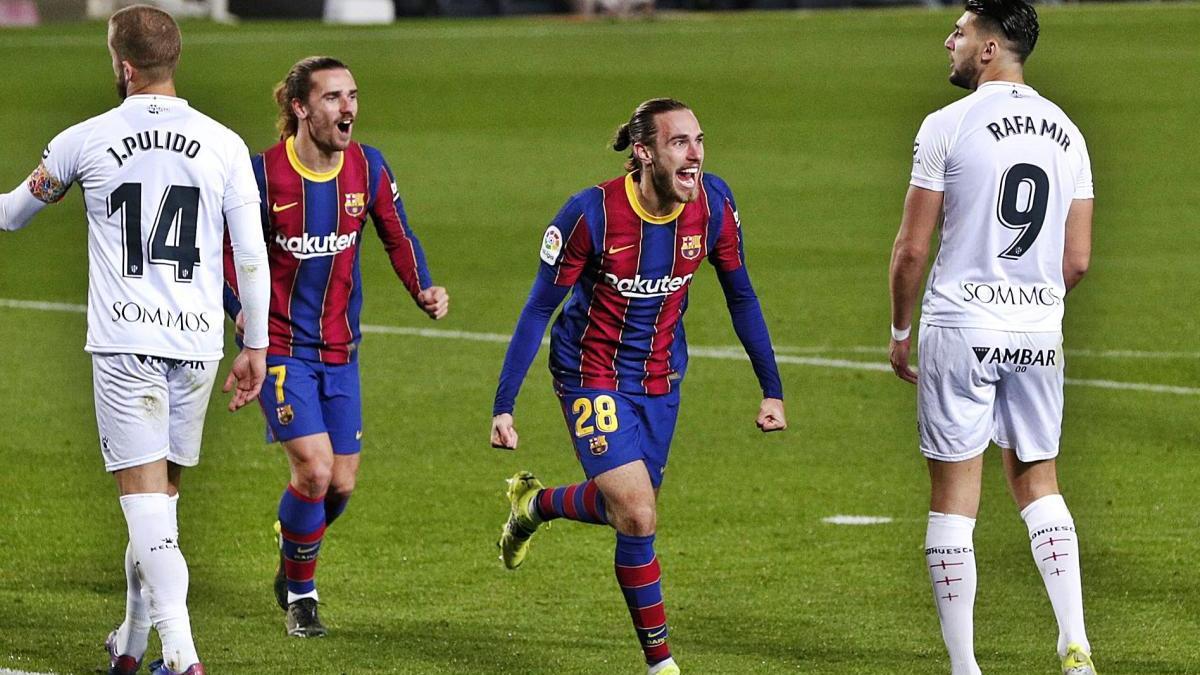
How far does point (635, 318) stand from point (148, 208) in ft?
5.72

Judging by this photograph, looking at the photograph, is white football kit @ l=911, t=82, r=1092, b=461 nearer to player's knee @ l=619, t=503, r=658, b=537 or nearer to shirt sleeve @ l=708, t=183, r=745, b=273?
shirt sleeve @ l=708, t=183, r=745, b=273

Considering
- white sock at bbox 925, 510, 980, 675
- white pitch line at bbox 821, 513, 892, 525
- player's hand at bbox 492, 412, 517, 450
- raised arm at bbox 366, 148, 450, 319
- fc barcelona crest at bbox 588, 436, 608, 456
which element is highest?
raised arm at bbox 366, 148, 450, 319

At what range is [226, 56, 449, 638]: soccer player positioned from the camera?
318 inches

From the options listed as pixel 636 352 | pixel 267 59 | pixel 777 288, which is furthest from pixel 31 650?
pixel 267 59

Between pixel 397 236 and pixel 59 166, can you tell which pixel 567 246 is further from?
pixel 59 166

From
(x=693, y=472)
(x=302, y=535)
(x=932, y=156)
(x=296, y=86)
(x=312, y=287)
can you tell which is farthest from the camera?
(x=693, y=472)

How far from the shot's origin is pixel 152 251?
6.76 metres

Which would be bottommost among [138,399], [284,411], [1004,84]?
[284,411]

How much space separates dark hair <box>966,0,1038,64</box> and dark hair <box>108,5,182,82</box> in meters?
2.56

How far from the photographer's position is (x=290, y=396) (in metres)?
8.16

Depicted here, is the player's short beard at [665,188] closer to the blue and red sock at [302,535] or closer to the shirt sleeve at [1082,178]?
the shirt sleeve at [1082,178]

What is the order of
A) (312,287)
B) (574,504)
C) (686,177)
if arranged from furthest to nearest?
(312,287) → (574,504) → (686,177)

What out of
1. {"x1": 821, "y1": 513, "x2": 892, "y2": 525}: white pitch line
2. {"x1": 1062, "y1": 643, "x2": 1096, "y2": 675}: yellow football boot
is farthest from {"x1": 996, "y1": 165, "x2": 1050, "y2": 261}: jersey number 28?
{"x1": 821, "y1": 513, "x2": 892, "y2": 525}: white pitch line

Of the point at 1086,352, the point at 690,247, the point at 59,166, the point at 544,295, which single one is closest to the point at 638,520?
the point at 544,295
